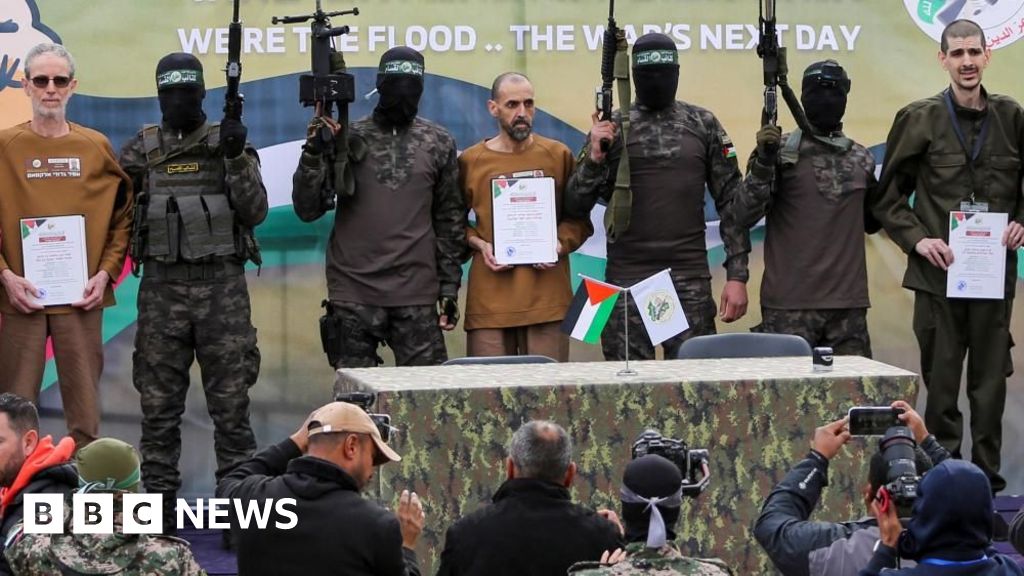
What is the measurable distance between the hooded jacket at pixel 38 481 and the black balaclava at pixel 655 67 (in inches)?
143

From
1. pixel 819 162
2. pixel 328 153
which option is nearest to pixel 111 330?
pixel 328 153

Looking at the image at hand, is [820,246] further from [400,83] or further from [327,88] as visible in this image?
[327,88]

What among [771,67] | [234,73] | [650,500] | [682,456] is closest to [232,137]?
[234,73]

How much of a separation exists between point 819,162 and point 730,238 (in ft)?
1.78

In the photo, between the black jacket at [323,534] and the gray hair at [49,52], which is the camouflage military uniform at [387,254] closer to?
the gray hair at [49,52]

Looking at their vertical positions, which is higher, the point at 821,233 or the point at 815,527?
the point at 821,233

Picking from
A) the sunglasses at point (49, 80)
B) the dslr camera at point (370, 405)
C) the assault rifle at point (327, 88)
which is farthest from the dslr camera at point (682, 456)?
the sunglasses at point (49, 80)

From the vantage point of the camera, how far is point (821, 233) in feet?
26.7

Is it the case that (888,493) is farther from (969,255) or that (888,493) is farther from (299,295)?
(299,295)

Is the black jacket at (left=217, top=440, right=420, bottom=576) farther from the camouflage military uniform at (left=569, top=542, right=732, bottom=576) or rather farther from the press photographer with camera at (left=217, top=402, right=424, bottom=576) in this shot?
the camouflage military uniform at (left=569, top=542, right=732, bottom=576)

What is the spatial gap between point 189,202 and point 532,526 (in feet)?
11.4

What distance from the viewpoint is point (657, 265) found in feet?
26.7

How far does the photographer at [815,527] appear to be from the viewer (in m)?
4.43

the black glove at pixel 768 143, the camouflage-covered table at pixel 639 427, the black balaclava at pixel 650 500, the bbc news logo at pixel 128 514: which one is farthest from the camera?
the black glove at pixel 768 143
